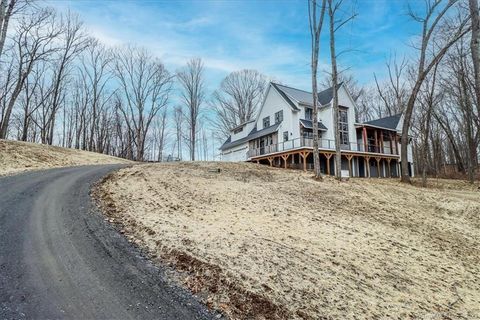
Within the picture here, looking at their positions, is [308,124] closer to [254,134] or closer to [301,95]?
[301,95]

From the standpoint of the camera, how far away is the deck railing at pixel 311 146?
23.9 metres

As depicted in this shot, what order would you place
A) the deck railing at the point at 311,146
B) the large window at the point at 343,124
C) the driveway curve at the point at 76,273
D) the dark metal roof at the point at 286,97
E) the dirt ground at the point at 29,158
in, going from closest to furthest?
1. the driveway curve at the point at 76,273
2. the dirt ground at the point at 29,158
3. the deck railing at the point at 311,146
4. the dark metal roof at the point at 286,97
5. the large window at the point at 343,124

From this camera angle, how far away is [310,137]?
25.6 m

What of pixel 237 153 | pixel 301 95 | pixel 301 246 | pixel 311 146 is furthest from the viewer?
pixel 237 153

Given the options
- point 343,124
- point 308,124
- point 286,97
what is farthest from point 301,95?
point 343,124

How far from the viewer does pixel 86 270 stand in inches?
164

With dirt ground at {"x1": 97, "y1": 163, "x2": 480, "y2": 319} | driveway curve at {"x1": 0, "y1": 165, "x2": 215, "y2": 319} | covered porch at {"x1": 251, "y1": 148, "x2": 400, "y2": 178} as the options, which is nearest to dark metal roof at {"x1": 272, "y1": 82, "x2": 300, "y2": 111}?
covered porch at {"x1": 251, "y1": 148, "x2": 400, "y2": 178}

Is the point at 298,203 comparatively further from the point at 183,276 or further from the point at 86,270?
the point at 86,270

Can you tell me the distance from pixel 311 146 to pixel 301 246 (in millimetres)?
18701

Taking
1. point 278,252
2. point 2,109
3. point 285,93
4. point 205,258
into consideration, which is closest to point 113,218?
point 205,258

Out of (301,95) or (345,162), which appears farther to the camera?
(301,95)

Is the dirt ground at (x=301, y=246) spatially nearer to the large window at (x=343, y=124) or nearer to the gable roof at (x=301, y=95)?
the large window at (x=343, y=124)

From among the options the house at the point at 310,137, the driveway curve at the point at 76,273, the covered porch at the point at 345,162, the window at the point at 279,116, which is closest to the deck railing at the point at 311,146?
the house at the point at 310,137

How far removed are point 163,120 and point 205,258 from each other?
1874 inches
